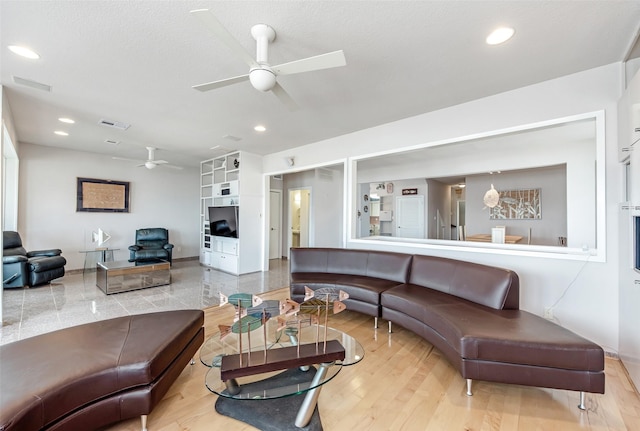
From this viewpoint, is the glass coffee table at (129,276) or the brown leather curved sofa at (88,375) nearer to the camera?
the brown leather curved sofa at (88,375)

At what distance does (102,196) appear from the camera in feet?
20.1

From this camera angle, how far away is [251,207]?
5887mm

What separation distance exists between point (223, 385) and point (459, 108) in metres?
3.65

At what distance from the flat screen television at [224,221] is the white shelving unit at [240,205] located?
0.38 ft

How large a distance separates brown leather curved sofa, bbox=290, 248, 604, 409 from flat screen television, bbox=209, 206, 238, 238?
7.70ft

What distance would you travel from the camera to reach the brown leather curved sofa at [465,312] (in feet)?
5.60

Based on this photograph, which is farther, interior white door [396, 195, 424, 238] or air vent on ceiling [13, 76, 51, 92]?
interior white door [396, 195, 424, 238]

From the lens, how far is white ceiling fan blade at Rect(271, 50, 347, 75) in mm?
1785

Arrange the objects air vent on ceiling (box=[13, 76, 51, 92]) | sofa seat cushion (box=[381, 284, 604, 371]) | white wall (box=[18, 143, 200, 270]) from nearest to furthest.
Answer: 1. sofa seat cushion (box=[381, 284, 604, 371])
2. air vent on ceiling (box=[13, 76, 51, 92])
3. white wall (box=[18, 143, 200, 270])

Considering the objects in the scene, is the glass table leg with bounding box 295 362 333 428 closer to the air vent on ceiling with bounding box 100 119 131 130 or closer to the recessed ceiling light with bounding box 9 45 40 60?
the recessed ceiling light with bounding box 9 45 40 60

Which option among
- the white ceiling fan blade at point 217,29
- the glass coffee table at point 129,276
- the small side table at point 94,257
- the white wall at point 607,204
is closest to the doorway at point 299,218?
the glass coffee table at point 129,276

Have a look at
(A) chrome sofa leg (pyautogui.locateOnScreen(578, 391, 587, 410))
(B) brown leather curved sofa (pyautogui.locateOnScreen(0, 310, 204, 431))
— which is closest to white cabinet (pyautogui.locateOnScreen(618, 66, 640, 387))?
(A) chrome sofa leg (pyautogui.locateOnScreen(578, 391, 587, 410))

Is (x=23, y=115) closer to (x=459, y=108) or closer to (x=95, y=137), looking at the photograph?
(x=95, y=137)

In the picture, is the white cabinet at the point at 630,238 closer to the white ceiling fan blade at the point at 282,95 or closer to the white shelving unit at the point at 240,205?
the white ceiling fan blade at the point at 282,95
